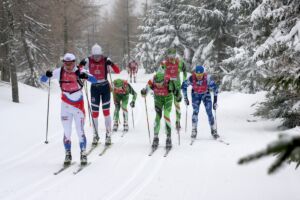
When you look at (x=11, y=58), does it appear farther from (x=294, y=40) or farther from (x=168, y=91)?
(x=294, y=40)

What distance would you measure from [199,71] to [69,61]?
171 inches

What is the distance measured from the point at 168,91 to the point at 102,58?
7.53ft

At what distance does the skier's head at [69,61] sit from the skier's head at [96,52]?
2.20 m

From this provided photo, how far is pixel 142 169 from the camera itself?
8266mm

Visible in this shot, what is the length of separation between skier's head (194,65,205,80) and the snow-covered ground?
1.97 metres

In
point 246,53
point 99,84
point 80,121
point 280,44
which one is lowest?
point 80,121

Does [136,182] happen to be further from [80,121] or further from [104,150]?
[104,150]

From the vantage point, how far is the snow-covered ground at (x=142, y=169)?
6684 millimetres

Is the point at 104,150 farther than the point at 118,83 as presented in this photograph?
No

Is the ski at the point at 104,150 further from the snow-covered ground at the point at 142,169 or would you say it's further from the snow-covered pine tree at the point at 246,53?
the snow-covered pine tree at the point at 246,53

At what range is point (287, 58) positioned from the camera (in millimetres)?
8602

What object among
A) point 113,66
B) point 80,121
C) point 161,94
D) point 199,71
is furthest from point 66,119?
point 199,71

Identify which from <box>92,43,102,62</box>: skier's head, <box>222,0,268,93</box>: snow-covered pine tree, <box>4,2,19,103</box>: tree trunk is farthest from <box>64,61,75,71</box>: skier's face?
<box>4,2,19,103</box>: tree trunk

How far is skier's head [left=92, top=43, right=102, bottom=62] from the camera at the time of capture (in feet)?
35.4
